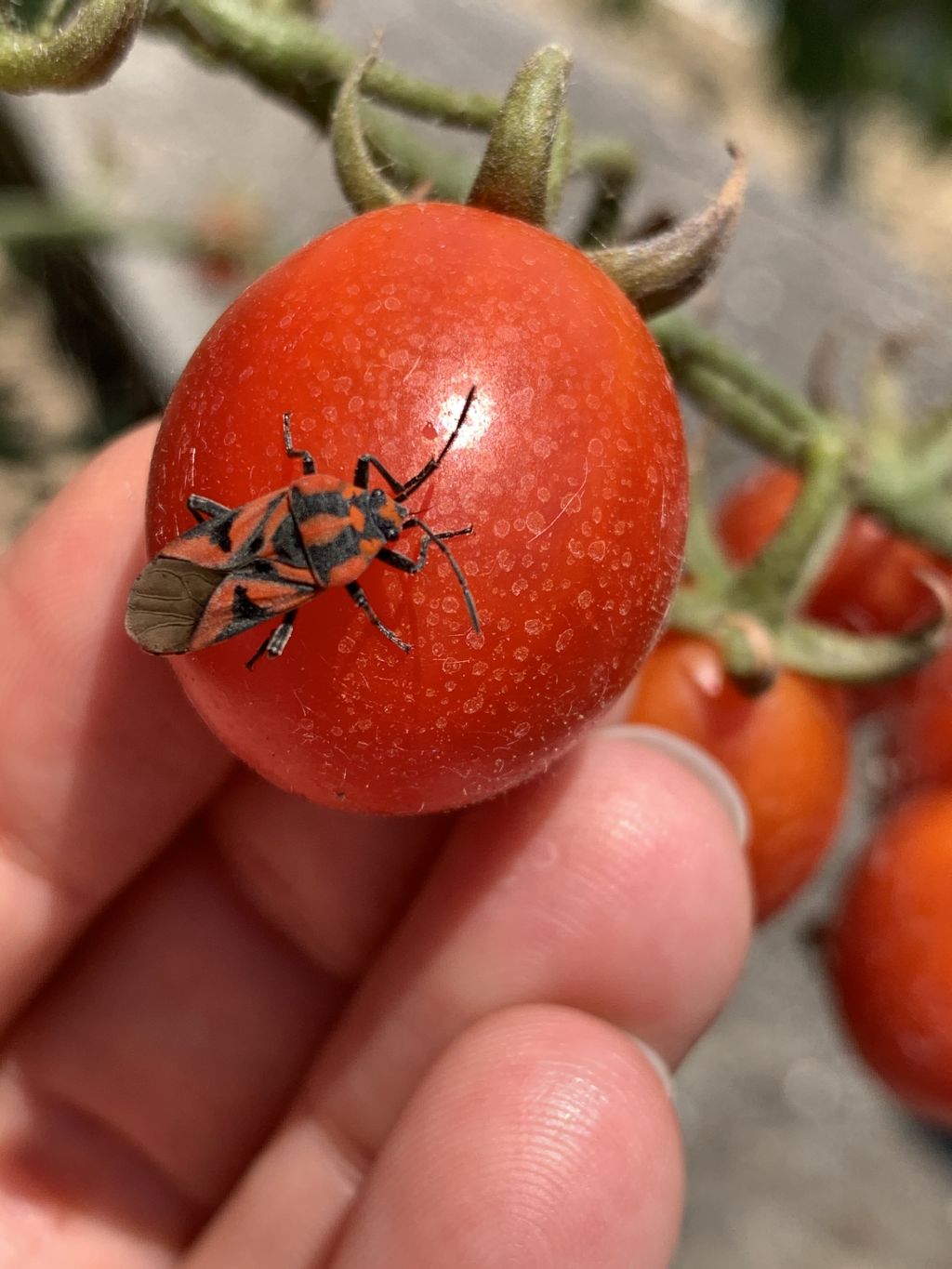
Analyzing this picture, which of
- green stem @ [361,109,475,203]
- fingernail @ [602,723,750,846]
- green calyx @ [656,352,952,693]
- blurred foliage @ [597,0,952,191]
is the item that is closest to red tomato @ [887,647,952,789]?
green calyx @ [656,352,952,693]

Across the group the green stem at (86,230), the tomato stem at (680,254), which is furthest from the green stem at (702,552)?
the green stem at (86,230)

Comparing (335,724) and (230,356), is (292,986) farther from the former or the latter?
(230,356)

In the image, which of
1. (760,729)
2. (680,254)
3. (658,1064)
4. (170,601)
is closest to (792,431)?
(760,729)

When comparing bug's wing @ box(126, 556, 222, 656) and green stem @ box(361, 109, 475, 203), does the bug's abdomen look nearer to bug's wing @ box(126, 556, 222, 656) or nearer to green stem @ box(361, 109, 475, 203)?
bug's wing @ box(126, 556, 222, 656)

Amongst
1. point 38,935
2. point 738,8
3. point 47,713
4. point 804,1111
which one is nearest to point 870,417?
point 47,713

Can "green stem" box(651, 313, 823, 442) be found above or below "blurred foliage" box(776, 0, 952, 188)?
above
